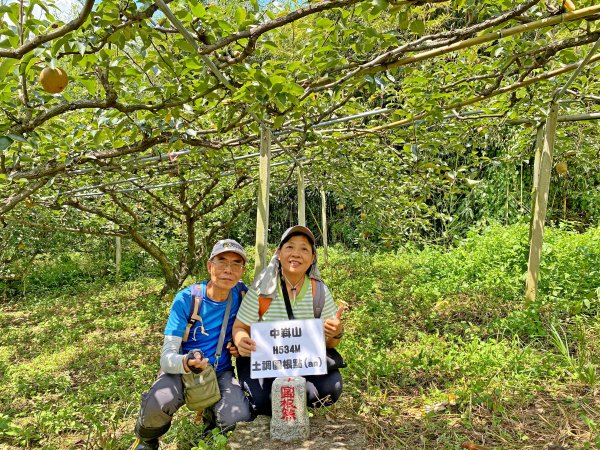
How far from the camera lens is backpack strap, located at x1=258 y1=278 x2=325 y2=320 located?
A: 2147mm

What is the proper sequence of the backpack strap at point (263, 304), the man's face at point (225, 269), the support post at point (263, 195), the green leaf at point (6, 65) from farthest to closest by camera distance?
the support post at point (263, 195) < the man's face at point (225, 269) < the backpack strap at point (263, 304) < the green leaf at point (6, 65)

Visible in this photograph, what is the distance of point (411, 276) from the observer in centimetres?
598

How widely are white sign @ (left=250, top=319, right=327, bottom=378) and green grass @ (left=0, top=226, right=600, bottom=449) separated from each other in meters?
0.34

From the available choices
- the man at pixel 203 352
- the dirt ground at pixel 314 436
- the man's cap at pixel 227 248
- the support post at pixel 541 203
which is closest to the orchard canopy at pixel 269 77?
the support post at pixel 541 203

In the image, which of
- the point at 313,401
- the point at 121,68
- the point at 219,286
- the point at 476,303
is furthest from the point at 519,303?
the point at 121,68

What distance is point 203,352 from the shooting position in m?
2.29

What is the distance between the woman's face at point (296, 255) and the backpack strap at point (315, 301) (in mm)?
111

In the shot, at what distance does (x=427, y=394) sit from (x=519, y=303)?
6.07 feet

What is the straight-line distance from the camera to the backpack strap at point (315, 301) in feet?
7.04

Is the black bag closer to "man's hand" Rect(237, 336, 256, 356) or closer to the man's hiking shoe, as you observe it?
"man's hand" Rect(237, 336, 256, 356)

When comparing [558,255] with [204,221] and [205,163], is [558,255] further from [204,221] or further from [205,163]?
[204,221]

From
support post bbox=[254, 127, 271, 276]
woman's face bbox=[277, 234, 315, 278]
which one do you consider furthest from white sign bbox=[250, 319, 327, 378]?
support post bbox=[254, 127, 271, 276]

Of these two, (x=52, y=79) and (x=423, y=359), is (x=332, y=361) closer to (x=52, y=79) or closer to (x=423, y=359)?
(x=423, y=359)

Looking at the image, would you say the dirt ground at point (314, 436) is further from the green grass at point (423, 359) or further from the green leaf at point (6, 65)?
the green leaf at point (6, 65)
